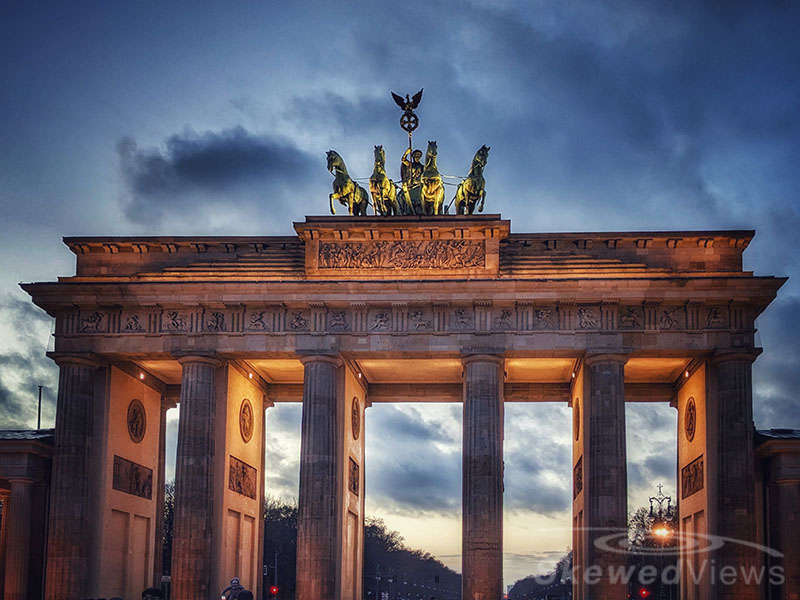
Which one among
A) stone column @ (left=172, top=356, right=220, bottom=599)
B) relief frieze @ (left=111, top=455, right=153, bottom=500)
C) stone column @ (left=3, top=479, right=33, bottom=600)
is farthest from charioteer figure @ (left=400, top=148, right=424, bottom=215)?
stone column @ (left=3, top=479, right=33, bottom=600)

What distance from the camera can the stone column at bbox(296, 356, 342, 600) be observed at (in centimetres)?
4328

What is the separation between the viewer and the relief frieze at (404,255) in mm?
45969

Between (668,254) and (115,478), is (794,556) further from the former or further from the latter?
(115,478)

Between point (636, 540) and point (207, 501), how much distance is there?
70.3 meters

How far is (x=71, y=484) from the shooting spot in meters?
44.3

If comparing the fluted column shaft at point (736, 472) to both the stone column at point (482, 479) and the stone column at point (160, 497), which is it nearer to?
the stone column at point (482, 479)

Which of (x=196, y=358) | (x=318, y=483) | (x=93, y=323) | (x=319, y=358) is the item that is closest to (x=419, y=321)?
(x=319, y=358)

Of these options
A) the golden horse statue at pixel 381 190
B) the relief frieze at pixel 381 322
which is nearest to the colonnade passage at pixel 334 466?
the relief frieze at pixel 381 322

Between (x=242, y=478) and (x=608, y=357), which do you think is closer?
(x=608, y=357)

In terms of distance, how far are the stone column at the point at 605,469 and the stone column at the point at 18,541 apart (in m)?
22.3

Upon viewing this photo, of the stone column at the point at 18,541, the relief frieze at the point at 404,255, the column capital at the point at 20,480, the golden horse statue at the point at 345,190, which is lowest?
the stone column at the point at 18,541

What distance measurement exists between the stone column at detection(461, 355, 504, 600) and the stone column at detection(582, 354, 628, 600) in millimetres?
3495

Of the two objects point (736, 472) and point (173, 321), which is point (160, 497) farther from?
point (736, 472)

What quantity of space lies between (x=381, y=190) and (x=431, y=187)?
2.17m
